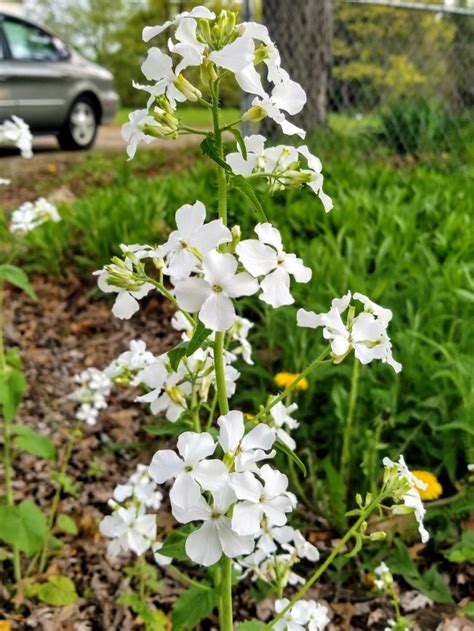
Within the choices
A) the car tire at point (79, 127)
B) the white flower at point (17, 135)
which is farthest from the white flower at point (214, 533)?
the car tire at point (79, 127)

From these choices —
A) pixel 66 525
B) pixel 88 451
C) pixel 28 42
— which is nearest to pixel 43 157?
pixel 28 42

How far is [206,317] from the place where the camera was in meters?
0.89

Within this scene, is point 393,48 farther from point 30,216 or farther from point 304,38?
point 30,216

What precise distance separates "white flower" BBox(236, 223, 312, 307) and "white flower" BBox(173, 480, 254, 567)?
0.81 feet

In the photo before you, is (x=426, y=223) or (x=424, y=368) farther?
(x=426, y=223)

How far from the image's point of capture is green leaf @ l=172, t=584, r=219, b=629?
1.29 meters

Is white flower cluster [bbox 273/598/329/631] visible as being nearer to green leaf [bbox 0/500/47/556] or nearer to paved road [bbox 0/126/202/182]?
green leaf [bbox 0/500/47/556]

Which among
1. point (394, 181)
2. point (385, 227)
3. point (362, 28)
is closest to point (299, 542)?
point (385, 227)

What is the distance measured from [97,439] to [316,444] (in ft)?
2.57

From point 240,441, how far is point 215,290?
0.20m

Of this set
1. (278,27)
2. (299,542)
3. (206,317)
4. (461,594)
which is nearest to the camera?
(206,317)

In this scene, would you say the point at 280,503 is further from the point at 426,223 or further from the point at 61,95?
the point at 61,95

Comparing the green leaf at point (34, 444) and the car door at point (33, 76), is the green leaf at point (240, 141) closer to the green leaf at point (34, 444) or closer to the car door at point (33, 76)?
the green leaf at point (34, 444)

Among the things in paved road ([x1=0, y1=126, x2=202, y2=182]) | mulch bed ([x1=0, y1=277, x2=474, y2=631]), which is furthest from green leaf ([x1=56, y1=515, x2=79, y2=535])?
paved road ([x1=0, y1=126, x2=202, y2=182])
